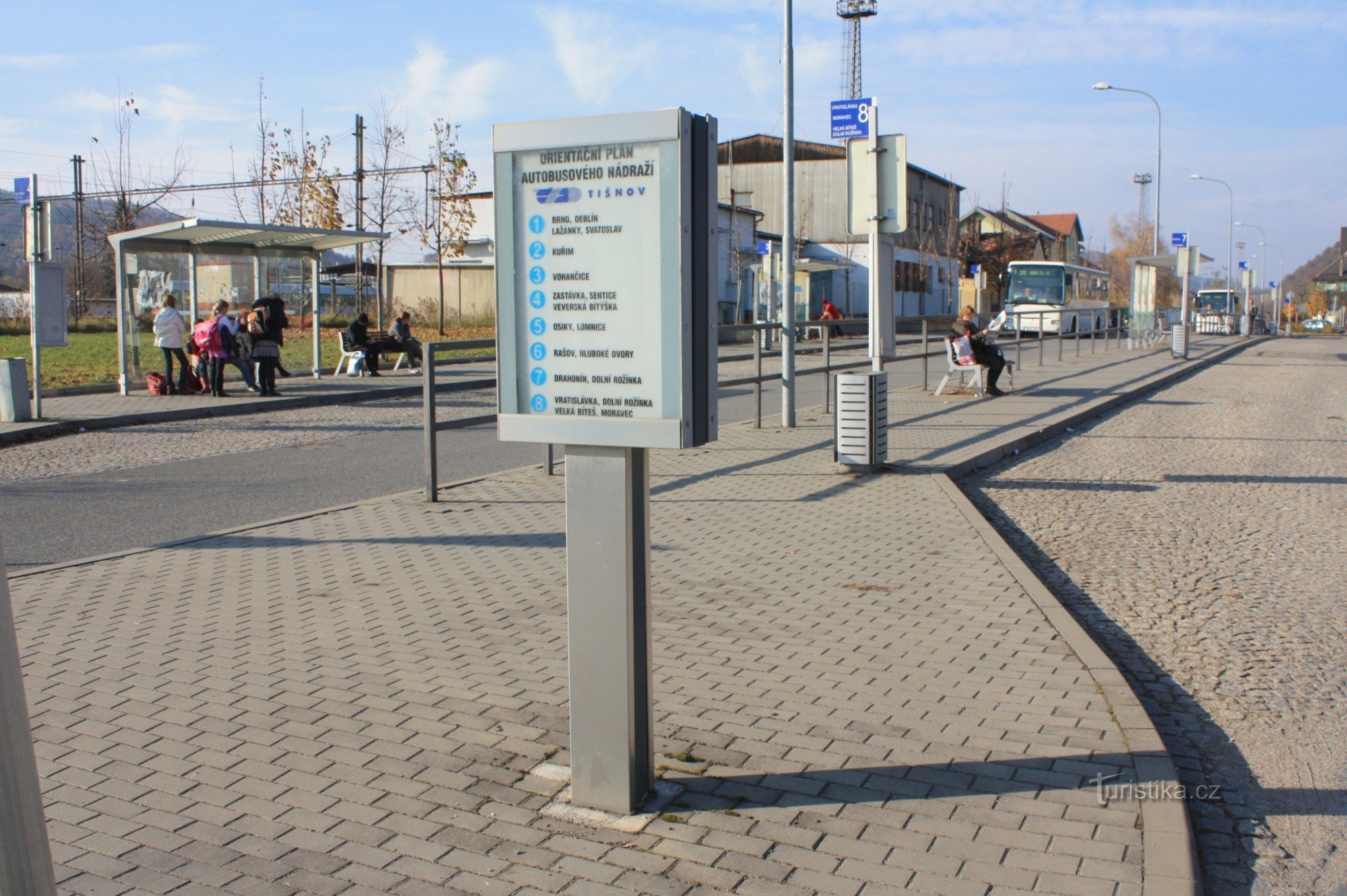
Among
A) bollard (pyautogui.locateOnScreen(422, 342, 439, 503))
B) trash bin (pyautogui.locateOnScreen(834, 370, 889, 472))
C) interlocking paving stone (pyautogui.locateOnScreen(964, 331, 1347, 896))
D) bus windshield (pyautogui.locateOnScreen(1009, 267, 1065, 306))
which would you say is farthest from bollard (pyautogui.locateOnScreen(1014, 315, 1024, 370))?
bollard (pyautogui.locateOnScreen(422, 342, 439, 503))

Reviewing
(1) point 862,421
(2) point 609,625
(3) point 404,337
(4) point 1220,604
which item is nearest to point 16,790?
(2) point 609,625

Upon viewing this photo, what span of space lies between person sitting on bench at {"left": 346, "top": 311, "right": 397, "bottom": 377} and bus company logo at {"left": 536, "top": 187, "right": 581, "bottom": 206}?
784 inches

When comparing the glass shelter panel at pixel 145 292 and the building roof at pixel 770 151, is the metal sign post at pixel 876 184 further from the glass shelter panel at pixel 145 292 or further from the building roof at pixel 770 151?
the building roof at pixel 770 151

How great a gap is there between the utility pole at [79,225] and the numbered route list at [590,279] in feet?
127

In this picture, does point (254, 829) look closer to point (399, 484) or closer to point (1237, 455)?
point (399, 484)

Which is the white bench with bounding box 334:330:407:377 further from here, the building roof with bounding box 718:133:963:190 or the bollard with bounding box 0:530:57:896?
the building roof with bounding box 718:133:963:190

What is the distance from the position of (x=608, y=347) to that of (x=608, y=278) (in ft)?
0.66

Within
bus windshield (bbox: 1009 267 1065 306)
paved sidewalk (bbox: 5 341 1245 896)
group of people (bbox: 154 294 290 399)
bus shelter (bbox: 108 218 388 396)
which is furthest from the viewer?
bus windshield (bbox: 1009 267 1065 306)

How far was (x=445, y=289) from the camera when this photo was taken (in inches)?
1764

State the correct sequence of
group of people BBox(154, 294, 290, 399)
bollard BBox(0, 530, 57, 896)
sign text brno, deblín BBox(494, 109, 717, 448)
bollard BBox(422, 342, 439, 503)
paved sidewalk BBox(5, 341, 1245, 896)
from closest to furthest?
bollard BBox(0, 530, 57, 896), paved sidewalk BBox(5, 341, 1245, 896), sign text brno, deblín BBox(494, 109, 717, 448), bollard BBox(422, 342, 439, 503), group of people BBox(154, 294, 290, 399)

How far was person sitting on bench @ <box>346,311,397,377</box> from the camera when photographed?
74.6 ft

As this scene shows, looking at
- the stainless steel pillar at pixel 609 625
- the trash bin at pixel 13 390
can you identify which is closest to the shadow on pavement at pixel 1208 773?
the stainless steel pillar at pixel 609 625

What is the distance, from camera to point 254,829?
3393 mm

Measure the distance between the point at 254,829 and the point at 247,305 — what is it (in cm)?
1956
